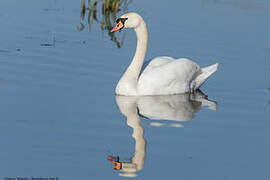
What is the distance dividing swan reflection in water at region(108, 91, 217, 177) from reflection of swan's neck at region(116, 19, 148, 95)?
0.15 metres

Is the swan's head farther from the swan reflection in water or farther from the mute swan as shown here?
the swan reflection in water

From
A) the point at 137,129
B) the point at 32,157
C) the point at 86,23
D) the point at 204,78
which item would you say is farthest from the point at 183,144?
the point at 86,23

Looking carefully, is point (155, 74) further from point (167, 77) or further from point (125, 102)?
point (125, 102)

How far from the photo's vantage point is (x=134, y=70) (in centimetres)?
1130

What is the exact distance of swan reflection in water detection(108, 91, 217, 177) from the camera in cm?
836

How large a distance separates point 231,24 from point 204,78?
4.48 metres

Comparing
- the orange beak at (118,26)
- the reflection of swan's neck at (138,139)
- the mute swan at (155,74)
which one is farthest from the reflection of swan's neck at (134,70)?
the reflection of swan's neck at (138,139)

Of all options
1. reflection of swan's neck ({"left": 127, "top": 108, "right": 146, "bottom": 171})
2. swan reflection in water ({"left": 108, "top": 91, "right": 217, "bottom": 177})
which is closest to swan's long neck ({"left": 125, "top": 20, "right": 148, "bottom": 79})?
swan reflection in water ({"left": 108, "top": 91, "right": 217, "bottom": 177})

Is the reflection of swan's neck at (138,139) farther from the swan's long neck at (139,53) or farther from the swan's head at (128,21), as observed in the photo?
the swan's head at (128,21)

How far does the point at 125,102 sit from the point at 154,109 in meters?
0.60

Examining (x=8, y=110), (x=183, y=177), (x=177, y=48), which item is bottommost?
(x=183, y=177)

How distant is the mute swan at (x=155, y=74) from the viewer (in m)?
11.0

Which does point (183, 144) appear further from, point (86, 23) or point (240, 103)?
point (86, 23)

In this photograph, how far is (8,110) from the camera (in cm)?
941
